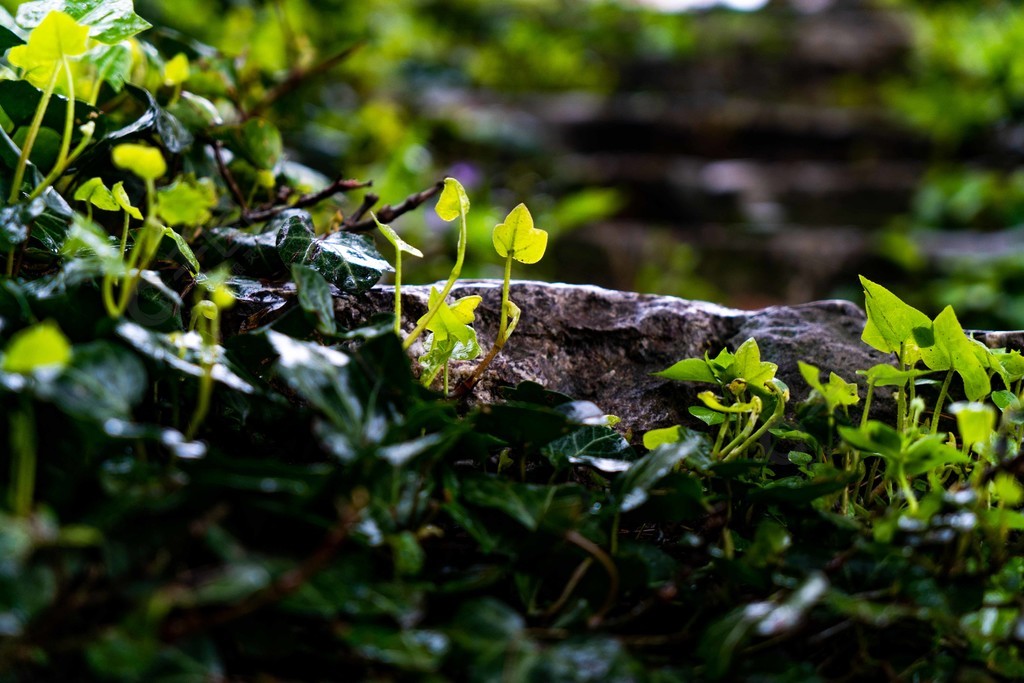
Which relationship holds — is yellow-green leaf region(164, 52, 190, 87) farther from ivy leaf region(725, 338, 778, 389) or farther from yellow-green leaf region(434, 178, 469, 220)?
ivy leaf region(725, 338, 778, 389)

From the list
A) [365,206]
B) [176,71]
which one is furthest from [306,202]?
[176,71]

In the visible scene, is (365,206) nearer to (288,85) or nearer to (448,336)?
(448,336)

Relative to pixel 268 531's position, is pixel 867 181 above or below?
below

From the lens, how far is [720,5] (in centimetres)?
476

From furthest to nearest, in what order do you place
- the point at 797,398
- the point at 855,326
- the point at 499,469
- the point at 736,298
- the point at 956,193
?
the point at 956,193, the point at 736,298, the point at 855,326, the point at 797,398, the point at 499,469

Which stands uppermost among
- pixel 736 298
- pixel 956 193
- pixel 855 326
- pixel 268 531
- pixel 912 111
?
pixel 268 531

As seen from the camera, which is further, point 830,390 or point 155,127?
point 155,127

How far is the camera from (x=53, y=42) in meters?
0.64

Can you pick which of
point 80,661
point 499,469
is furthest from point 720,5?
point 80,661

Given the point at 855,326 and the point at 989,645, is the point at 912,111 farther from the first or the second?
the point at 989,645

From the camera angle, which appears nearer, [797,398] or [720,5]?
[797,398]

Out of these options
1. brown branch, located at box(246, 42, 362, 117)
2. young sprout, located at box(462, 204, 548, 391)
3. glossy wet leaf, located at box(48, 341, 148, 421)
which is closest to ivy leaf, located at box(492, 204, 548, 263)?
young sprout, located at box(462, 204, 548, 391)

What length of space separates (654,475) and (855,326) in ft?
1.74

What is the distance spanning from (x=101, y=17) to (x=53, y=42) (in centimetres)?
13
